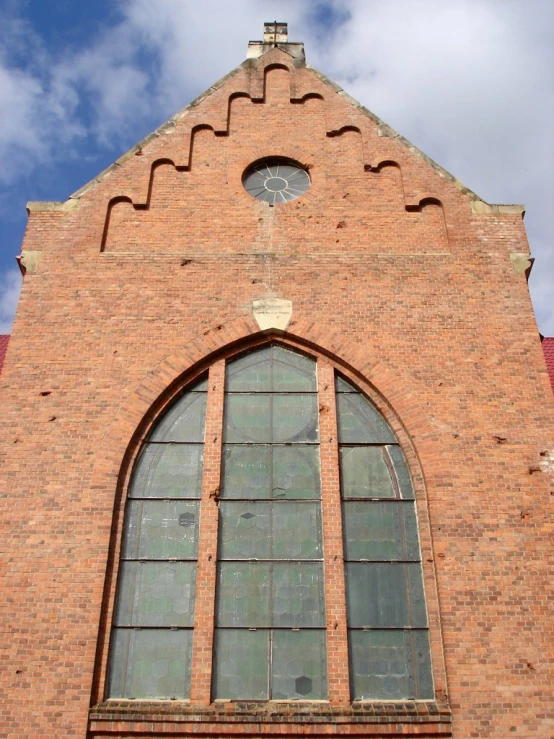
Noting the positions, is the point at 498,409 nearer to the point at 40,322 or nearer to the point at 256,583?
the point at 256,583

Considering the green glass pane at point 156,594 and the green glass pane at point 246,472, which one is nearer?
the green glass pane at point 156,594

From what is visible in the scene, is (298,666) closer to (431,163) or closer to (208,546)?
(208,546)

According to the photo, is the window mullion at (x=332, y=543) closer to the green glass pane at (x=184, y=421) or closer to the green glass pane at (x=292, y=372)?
the green glass pane at (x=292, y=372)

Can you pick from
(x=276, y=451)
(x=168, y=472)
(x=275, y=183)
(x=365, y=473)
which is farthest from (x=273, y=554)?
(x=275, y=183)

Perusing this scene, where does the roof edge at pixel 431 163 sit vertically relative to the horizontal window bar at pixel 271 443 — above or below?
above

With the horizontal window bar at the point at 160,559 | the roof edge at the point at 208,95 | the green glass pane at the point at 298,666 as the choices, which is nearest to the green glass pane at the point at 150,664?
the horizontal window bar at the point at 160,559

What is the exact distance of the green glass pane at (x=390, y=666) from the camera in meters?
7.95

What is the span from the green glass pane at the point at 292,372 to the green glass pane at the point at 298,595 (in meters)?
2.38

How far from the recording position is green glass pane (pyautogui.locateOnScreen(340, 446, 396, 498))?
9.12 metres

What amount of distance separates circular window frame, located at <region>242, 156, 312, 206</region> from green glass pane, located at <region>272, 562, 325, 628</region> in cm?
557

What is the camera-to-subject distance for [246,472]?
9.24 m

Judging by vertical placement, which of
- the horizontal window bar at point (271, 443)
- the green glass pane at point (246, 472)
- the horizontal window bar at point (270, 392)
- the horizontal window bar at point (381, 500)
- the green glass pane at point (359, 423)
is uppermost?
the horizontal window bar at point (270, 392)

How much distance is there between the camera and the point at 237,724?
24.8 feet

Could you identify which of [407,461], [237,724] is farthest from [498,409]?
[237,724]
